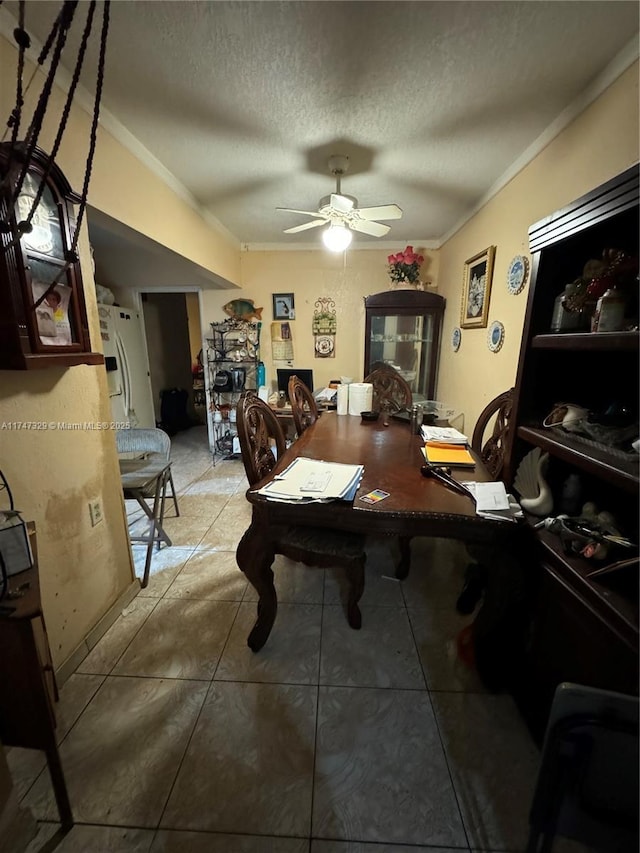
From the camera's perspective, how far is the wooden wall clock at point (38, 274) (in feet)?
3.16

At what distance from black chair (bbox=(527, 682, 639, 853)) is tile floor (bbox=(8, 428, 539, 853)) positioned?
40 centimetres

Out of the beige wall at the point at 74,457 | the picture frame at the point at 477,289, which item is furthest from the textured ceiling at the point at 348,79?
the picture frame at the point at 477,289

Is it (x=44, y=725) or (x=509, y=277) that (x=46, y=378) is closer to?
(x=44, y=725)

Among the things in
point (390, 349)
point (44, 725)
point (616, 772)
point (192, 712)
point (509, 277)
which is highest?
point (509, 277)

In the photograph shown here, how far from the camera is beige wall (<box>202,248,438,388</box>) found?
3604 mm

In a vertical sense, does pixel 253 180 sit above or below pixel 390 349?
above

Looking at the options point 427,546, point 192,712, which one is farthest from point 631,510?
point 192,712

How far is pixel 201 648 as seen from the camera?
1476mm

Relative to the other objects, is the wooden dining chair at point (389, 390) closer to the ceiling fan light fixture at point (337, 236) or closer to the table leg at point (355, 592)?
the ceiling fan light fixture at point (337, 236)

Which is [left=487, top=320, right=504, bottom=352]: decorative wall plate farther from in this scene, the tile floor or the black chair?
the black chair

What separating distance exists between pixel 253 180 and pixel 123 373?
2505 mm

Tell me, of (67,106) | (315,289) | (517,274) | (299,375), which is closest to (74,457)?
(67,106)

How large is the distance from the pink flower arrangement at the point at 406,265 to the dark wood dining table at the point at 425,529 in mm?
2499

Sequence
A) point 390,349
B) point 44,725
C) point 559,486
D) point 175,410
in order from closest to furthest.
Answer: point 44,725
point 559,486
point 390,349
point 175,410
